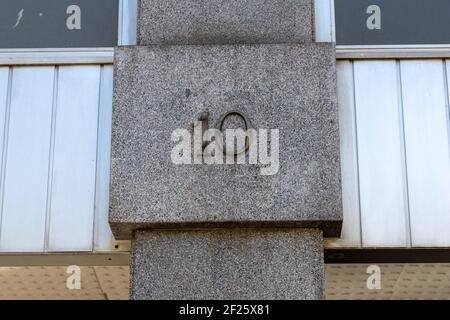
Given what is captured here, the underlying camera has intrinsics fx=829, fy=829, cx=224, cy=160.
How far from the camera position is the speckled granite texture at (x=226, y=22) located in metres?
5.98

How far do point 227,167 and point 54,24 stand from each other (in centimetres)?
198

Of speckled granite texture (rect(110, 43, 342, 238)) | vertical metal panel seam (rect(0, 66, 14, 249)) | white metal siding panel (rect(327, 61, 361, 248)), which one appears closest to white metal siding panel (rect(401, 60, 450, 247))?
white metal siding panel (rect(327, 61, 361, 248))

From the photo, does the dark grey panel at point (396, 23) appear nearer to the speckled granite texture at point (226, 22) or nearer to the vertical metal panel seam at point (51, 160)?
the speckled granite texture at point (226, 22)

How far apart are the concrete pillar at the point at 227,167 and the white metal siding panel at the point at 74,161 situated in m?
0.39

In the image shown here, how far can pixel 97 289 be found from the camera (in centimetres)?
822

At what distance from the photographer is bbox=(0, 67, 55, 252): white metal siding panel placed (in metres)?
6.04

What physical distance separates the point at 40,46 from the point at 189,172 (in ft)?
5.81

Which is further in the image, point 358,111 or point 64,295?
point 64,295

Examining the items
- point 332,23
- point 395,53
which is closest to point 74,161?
point 332,23

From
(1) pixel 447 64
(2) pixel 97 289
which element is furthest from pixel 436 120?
(2) pixel 97 289

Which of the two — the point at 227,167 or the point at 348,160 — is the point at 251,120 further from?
the point at 348,160

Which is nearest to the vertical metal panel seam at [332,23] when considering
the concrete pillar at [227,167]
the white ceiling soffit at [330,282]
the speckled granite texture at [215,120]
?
the concrete pillar at [227,167]

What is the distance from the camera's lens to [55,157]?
6.13 meters
